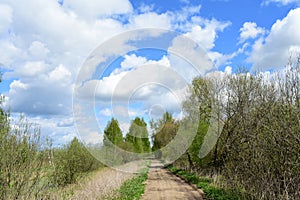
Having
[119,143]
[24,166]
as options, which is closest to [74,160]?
[24,166]

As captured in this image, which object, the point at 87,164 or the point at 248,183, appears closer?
the point at 248,183

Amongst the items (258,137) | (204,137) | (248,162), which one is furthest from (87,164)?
(258,137)

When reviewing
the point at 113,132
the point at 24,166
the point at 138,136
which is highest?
the point at 138,136

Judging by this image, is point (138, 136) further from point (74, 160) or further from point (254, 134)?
point (254, 134)

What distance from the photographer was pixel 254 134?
11305 mm

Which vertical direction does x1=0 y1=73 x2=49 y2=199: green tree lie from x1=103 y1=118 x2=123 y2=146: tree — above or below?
below

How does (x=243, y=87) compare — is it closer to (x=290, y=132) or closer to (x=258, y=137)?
(x=258, y=137)

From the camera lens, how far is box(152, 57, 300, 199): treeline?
8695 mm

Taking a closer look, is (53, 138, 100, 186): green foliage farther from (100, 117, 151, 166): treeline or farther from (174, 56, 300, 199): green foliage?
(174, 56, 300, 199): green foliage

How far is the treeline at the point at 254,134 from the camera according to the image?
342 inches

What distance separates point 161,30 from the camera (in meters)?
21.4

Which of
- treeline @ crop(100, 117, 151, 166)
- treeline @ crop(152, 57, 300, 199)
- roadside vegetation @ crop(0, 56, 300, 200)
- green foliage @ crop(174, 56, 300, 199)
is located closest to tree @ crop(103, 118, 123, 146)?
treeline @ crop(100, 117, 151, 166)

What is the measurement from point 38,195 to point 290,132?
728cm

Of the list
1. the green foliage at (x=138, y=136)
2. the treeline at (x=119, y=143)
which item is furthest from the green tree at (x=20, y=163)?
the green foliage at (x=138, y=136)
